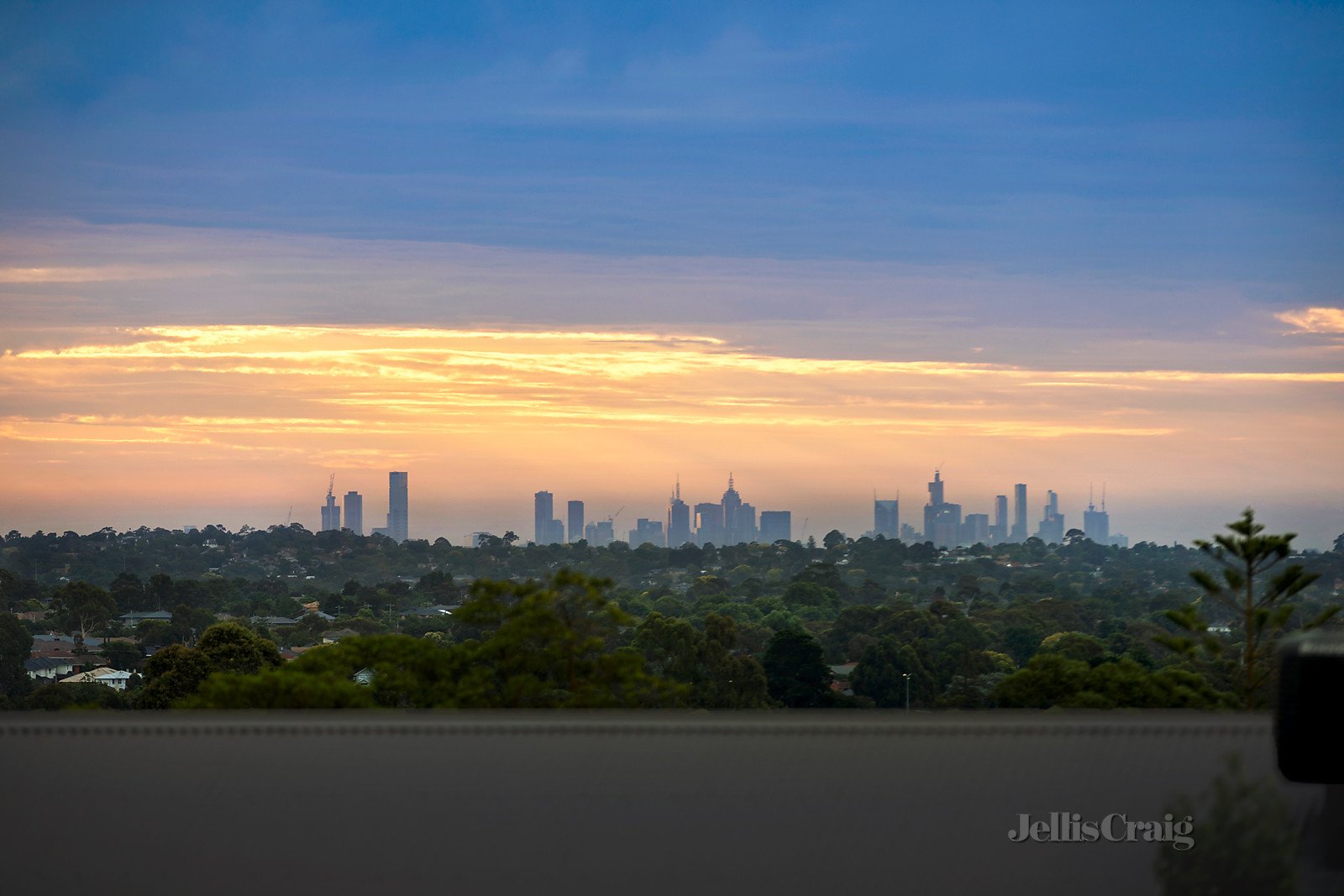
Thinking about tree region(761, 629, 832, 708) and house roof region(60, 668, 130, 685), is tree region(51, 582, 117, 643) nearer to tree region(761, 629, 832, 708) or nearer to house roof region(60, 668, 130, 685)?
house roof region(60, 668, 130, 685)

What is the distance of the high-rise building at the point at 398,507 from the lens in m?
24.8

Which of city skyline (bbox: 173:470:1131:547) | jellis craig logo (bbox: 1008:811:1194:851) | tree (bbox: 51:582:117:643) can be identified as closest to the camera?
jellis craig logo (bbox: 1008:811:1194:851)

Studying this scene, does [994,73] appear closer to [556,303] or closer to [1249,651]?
[556,303]

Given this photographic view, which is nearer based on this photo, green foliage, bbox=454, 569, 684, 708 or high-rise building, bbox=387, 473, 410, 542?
green foliage, bbox=454, 569, 684, 708

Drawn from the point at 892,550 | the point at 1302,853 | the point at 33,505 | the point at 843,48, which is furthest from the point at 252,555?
the point at 1302,853

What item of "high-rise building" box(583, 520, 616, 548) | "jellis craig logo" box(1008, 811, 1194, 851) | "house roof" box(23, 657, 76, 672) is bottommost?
"house roof" box(23, 657, 76, 672)

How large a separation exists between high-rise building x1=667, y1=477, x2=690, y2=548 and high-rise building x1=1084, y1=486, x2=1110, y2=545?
892 centimetres

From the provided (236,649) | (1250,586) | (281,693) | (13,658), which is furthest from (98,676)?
(1250,586)

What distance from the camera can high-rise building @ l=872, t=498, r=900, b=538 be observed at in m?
26.8

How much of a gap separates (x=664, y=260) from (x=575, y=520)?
6786 mm

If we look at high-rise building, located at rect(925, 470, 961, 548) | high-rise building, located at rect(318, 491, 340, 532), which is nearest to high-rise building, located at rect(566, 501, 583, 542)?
high-rise building, located at rect(318, 491, 340, 532)

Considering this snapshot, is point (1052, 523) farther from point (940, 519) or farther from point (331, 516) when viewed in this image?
point (331, 516)

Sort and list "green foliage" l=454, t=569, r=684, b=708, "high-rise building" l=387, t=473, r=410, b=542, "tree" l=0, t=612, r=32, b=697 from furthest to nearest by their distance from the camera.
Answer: "high-rise building" l=387, t=473, r=410, b=542
"tree" l=0, t=612, r=32, b=697
"green foliage" l=454, t=569, r=684, b=708

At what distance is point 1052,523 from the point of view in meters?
28.2
